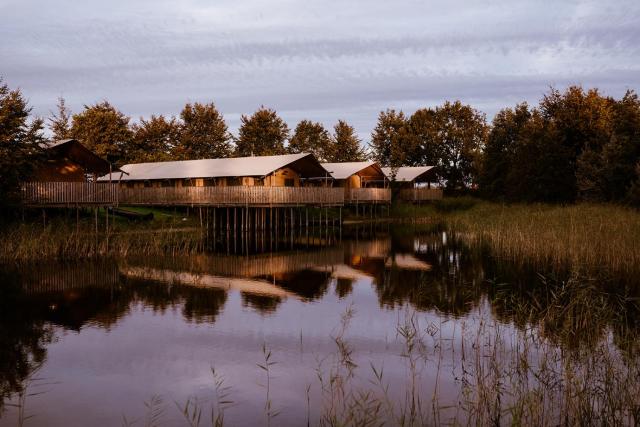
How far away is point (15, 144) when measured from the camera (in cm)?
2538

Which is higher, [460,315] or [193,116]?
[193,116]

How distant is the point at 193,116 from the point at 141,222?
43.0m

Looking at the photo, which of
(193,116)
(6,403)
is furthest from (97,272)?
(193,116)

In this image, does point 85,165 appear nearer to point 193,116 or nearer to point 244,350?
point 244,350

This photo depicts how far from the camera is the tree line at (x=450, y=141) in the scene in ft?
114

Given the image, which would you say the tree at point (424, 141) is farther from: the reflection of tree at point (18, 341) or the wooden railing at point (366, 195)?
the reflection of tree at point (18, 341)

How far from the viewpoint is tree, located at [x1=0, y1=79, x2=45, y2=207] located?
953 inches

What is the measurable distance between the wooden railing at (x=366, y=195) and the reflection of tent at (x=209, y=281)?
29.4 meters

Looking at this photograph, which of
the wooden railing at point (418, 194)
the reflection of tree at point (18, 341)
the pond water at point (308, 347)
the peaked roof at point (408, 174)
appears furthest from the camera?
the peaked roof at point (408, 174)

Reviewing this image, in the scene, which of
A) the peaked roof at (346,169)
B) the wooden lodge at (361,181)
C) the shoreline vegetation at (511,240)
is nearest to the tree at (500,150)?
the wooden lodge at (361,181)

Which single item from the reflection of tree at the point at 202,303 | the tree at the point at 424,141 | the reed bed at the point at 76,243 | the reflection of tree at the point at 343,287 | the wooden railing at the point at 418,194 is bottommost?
the reflection of tree at the point at 343,287

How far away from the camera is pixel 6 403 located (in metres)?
9.03

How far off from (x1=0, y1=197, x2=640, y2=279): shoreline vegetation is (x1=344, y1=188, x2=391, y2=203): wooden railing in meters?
17.7

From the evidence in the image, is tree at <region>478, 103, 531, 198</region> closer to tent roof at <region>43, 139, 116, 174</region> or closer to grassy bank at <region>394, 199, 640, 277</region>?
grassy bank at <region>394, 199, 640, 277</region>
